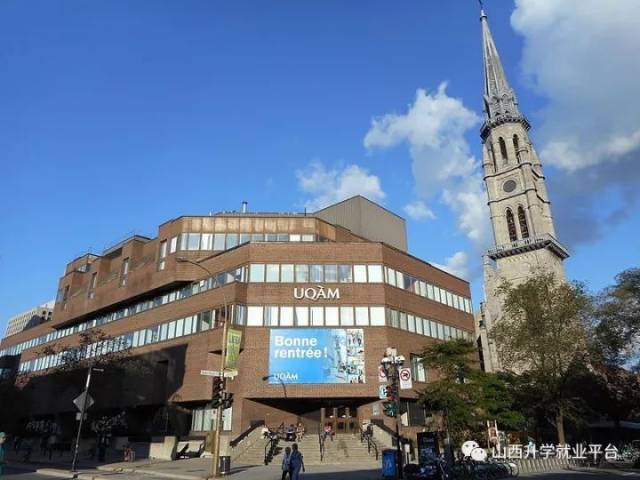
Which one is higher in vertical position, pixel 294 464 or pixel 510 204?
pixel 510 204

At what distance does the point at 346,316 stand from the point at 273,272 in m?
7.35

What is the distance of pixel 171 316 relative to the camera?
46.2 metres

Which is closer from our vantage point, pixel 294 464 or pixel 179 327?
pixel 294 464

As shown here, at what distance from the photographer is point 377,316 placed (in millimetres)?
40281

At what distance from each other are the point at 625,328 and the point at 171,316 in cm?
3979

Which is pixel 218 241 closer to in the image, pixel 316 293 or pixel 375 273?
pixel 316 293

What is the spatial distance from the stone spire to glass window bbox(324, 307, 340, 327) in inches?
2773

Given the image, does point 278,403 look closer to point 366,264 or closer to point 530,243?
point 366,264

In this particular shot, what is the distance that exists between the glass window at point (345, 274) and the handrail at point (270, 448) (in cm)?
1455

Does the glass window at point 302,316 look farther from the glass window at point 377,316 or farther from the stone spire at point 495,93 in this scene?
the stone spire at point 495,93

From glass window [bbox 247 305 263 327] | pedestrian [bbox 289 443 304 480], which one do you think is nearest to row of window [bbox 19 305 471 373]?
glass window [bbox 247 305 263 327]

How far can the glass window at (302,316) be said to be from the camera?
130 ft

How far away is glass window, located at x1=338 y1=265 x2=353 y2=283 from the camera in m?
41.5

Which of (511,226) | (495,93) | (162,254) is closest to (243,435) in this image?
(162,254)
